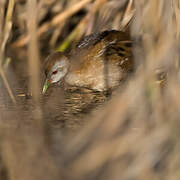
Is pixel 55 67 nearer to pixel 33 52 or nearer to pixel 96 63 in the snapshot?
pixel 96 63

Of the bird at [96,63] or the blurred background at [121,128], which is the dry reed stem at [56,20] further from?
the blurred background at [121,128]

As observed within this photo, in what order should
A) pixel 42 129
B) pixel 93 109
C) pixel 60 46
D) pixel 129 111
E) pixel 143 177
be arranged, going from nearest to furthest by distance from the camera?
pixel 143 177 < pixel 129 111 < pixel 42 129 < pixel 93 109 < pixel 60 46

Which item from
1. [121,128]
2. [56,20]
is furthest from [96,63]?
[121,128]

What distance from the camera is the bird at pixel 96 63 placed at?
5.12 meters

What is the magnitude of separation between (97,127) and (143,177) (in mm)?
420

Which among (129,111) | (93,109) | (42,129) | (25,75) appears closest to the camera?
(129,111)

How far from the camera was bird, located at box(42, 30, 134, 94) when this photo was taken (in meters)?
5.12

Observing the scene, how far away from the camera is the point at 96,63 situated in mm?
5211

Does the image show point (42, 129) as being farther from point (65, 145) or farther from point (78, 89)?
point (78, 89)

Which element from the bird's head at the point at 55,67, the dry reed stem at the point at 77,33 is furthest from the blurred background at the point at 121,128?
the dry reed stem at the point at 77,33

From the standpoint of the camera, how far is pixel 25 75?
5.72 metres

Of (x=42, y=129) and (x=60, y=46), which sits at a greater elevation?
(x=60, y=46)

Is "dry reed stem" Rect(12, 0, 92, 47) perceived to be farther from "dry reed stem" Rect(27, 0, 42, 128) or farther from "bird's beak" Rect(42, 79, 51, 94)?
"dry reed stem" Rect(27, 0, 42, 128)

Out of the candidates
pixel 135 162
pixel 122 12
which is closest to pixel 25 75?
pixel 122 12
